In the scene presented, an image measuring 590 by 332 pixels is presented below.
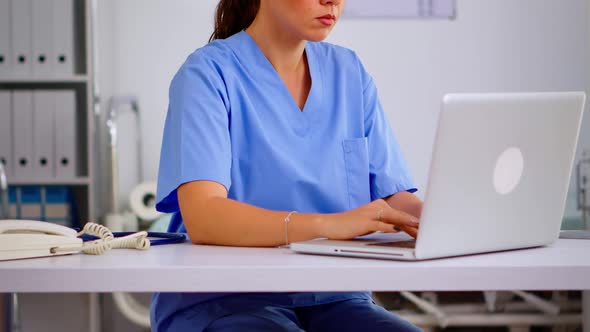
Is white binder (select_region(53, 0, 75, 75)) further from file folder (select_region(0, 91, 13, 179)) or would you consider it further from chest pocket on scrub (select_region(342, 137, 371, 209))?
chest pocket on scrub (select_region(342, 137, 371, 209))

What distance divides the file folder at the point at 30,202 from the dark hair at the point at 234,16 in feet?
5.47

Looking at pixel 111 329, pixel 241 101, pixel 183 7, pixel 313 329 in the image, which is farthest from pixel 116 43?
pixel 313 329

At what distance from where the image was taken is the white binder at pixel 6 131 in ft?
9.71

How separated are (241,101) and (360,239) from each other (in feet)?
1.18

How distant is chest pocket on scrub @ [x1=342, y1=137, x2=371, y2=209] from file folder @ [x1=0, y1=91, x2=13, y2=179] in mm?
1891

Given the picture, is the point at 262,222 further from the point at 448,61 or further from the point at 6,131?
the point at 448,61

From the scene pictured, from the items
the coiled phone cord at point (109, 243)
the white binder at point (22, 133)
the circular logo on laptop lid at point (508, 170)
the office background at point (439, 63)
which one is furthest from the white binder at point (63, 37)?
the circular logo on laptop lid at point (508, 170)

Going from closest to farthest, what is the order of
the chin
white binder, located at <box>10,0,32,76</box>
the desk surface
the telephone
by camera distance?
the desk surface
the telephone
the chin
white binder, located at <box>10,0,32,76</box>

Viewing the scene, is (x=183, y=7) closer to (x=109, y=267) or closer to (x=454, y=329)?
(x=454, y=329)

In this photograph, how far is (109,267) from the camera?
877mm

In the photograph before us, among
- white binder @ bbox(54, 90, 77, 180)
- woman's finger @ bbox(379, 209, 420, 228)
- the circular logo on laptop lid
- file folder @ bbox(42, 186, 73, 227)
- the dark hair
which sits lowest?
file folder @ bbox(42, 186, 73, 227)

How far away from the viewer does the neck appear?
4.73ft

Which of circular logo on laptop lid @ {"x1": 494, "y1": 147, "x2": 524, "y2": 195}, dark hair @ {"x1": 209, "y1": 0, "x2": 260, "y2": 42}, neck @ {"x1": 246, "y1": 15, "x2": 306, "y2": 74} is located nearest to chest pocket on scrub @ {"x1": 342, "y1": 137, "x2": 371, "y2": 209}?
neck @ {"x1": 246, "y1": 15, "x2": 306, "y2": 74}

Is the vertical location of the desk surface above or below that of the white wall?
→ below
